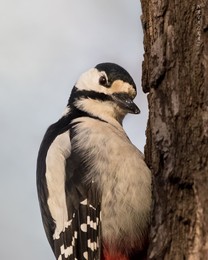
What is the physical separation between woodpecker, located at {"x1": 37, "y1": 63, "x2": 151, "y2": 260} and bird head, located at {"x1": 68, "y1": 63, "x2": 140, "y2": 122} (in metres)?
0.15

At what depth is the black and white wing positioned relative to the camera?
A: 7.68 feet

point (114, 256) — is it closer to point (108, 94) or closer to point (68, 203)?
point (68, 203)

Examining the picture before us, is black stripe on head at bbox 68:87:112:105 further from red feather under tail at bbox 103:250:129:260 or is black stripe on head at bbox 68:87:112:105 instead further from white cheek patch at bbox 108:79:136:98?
red feather under tail at bbox 103:250:129:260

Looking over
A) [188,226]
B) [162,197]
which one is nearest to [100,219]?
[162,197]

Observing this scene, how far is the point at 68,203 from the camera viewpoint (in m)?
2.40

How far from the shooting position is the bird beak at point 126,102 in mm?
2740

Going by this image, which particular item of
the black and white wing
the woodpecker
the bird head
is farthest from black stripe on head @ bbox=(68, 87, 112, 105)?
the black and white wing

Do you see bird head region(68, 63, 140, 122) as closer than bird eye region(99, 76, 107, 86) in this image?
Yes

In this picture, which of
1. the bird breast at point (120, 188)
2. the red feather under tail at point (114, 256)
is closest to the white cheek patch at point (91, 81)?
the bird breast at point (120, 188)

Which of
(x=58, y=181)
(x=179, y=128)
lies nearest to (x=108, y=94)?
(x=58, y=181)

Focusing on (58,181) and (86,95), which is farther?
(86,95)

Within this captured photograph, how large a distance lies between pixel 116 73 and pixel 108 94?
0.12m

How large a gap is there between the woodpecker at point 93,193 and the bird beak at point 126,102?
0.43ft

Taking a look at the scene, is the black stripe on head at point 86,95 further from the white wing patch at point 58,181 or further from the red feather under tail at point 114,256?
the red feather under tail at point 114,256
